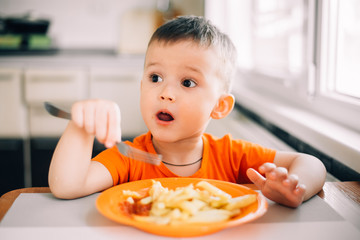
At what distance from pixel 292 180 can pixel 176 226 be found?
253 mm

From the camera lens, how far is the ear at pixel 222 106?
106cm

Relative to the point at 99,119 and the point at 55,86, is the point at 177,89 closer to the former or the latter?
the point at 99,119

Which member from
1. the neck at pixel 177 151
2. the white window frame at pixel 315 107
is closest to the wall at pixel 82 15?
the white window frame at pixel 315 107

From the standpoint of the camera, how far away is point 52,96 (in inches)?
115

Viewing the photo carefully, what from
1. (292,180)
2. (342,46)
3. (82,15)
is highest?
(82,15)

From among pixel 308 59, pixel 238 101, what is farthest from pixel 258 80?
pixel 308 59

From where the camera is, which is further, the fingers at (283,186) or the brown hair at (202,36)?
the brown hair at (202,36)

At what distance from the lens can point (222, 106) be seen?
108 cm

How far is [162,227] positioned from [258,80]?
5.94 feet

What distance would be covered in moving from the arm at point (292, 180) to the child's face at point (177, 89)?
215 mm

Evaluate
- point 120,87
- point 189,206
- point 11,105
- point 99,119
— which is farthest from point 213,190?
point 11,105

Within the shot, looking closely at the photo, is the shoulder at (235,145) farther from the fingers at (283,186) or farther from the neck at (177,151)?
the fingers at (283,186)

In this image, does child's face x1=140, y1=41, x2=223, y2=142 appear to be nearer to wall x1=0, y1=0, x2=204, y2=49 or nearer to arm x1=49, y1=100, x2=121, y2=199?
arm x1=49, y1=100, x2=121, y2=199

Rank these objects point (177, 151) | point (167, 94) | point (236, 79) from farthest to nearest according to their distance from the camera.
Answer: point (236, 79) → point (177, 151) → point (167, 94)
